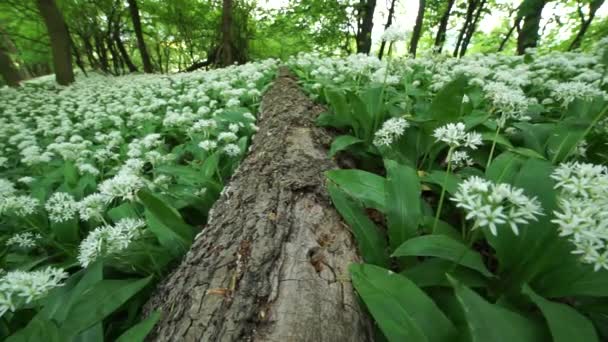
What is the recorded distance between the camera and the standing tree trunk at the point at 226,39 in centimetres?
1021

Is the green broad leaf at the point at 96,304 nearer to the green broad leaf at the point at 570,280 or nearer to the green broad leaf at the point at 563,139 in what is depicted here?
the green broad leaf at the point at 570,280

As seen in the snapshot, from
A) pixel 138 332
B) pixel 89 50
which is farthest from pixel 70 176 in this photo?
pixel 89 50

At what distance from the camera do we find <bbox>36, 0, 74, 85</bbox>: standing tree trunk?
8125 mm

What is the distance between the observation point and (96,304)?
3.92 ft

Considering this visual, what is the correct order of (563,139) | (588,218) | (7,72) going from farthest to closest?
(7,72)
(563,139)
(588,218)

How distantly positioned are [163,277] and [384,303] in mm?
1177

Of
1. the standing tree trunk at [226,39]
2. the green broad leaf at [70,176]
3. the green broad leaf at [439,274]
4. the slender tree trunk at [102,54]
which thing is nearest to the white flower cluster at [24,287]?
the green broad leaf at [439,274]

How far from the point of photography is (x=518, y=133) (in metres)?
2.20

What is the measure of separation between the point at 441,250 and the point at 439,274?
0.15 meters

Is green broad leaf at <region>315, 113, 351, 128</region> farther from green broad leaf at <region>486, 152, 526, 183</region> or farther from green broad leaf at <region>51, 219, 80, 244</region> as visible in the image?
green broad leaf at <region>51, 219, 80, 244</region>

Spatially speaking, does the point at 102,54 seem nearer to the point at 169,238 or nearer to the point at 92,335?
the point at 169,238

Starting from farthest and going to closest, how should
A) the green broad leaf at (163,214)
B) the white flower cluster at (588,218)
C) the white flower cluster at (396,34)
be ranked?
the white flower cluster at (396,34) → the green broad leaf at (163,214) → the white flower cluster at (588,218)

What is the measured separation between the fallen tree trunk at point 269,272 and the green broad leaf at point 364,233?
8cm

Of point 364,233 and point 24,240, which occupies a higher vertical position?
point 364,233
